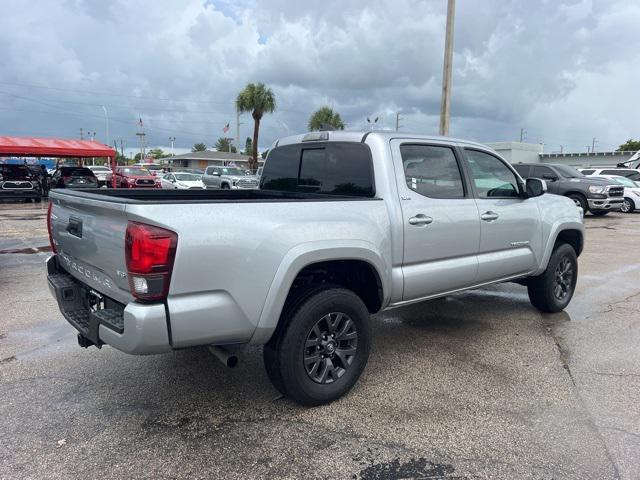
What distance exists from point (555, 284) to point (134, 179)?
2490cm

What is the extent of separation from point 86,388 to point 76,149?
22531mm

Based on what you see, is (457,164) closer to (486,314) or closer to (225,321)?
(486,314)

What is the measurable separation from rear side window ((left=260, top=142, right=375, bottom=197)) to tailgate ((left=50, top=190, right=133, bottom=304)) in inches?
73.4

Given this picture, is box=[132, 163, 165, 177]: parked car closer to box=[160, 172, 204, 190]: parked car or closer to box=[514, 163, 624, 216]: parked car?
box=[160, 172, 204, 190]: parked car

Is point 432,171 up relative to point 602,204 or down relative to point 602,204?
up

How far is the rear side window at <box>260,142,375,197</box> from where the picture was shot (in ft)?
12.7

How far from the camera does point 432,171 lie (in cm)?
416

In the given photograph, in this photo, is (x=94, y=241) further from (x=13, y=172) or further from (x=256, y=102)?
(x=256, y=102)

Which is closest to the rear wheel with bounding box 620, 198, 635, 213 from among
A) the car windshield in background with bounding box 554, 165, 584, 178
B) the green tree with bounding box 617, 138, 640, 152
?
the car windshield in background with bounding box 554, 165, 584, 178

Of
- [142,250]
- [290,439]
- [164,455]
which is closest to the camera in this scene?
[142,250]

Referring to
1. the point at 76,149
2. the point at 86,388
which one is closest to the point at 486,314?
the point at 86,388

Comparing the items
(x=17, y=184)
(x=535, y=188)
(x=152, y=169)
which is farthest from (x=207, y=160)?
(x=535, y=188)

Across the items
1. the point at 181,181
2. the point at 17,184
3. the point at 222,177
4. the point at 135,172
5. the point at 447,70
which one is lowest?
the point at 17,184

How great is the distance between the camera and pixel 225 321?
284 cm
